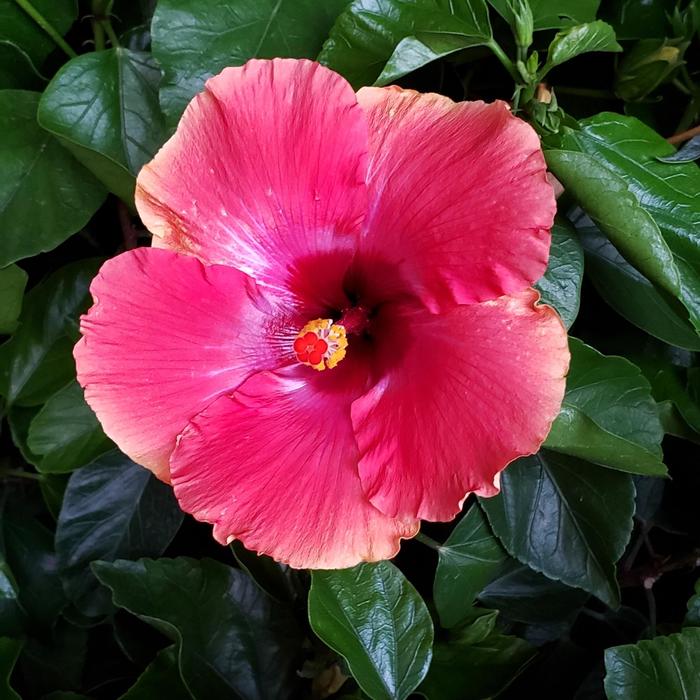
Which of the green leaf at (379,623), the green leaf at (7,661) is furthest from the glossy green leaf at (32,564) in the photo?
the green leaf at (379,623)

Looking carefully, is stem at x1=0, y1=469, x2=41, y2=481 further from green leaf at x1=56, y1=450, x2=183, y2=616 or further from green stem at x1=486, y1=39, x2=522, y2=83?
green stem at x1=486, y1=39, x2=522, y2=83

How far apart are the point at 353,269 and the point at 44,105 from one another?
43 centimetres

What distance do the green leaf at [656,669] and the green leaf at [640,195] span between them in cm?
41

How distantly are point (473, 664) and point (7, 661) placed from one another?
0.61 metres

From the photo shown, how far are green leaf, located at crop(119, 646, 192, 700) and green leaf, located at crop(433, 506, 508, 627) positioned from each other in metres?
0.35

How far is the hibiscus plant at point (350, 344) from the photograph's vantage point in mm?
647

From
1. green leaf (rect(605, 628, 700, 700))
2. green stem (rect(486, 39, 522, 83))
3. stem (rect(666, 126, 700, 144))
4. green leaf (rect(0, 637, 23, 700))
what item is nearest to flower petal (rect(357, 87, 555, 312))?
green stem (rect(486, 39, 522, 83))

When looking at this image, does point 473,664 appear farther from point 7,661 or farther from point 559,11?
point 559,11

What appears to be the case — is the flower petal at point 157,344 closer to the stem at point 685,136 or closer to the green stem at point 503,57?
the green stem at point 503,57

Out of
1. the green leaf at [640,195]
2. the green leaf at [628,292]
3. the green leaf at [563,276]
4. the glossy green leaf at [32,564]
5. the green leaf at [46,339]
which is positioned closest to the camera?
the green leaf at [640,195]

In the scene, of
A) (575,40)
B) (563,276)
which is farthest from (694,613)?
(575,40)

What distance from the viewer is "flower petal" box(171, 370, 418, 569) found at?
67 centimetres

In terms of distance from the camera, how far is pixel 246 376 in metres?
0.74

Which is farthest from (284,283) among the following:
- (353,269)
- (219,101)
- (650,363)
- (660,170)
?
(650,363)
